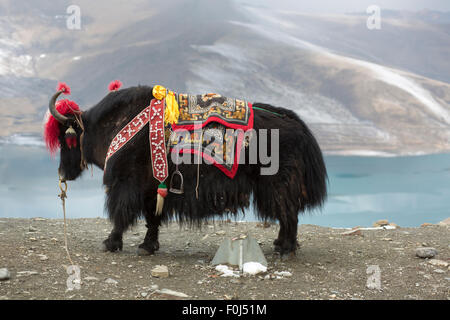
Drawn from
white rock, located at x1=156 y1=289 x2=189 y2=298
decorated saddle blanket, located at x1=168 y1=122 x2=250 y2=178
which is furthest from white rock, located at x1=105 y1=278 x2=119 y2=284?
decorated saddle blanket, located at x1=168 y1=122 x2=250 y2=178

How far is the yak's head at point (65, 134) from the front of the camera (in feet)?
9.95

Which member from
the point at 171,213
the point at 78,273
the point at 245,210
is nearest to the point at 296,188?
the point at 245,210

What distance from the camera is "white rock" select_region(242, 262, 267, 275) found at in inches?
102

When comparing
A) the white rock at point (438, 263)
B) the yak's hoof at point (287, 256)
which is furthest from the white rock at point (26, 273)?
the white rock at point (438, 263)

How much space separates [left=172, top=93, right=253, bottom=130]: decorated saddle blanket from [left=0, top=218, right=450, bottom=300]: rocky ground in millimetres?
836

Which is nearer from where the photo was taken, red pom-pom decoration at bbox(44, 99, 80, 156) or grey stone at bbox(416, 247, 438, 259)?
grey stone at bbox(416, 247, 438, 259)

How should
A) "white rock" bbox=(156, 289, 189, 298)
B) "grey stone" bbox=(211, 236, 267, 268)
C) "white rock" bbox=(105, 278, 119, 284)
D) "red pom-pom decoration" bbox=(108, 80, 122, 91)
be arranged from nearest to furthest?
"white rock" bbox=(156, 289, 189, 298), "white rock" bbox=(105, 278, 119, 284), "grey stone" bbox=(211, 236, 267, 268), "red pom-pom decoration" bbox=(108, 80, 122, 91)

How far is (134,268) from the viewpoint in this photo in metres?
2.65

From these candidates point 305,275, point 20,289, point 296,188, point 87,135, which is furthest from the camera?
point 87,135

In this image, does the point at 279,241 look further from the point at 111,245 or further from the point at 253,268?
the point at 111,245

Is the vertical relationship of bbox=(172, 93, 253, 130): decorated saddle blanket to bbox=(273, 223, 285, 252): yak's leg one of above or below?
above

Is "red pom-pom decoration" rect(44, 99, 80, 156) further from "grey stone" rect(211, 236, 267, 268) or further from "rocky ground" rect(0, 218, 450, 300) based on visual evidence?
"grey stone" rect(211, 236, 267, 268)

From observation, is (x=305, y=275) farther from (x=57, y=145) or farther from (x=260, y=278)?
(x=57, y=145)

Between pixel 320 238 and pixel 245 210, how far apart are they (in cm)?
91
